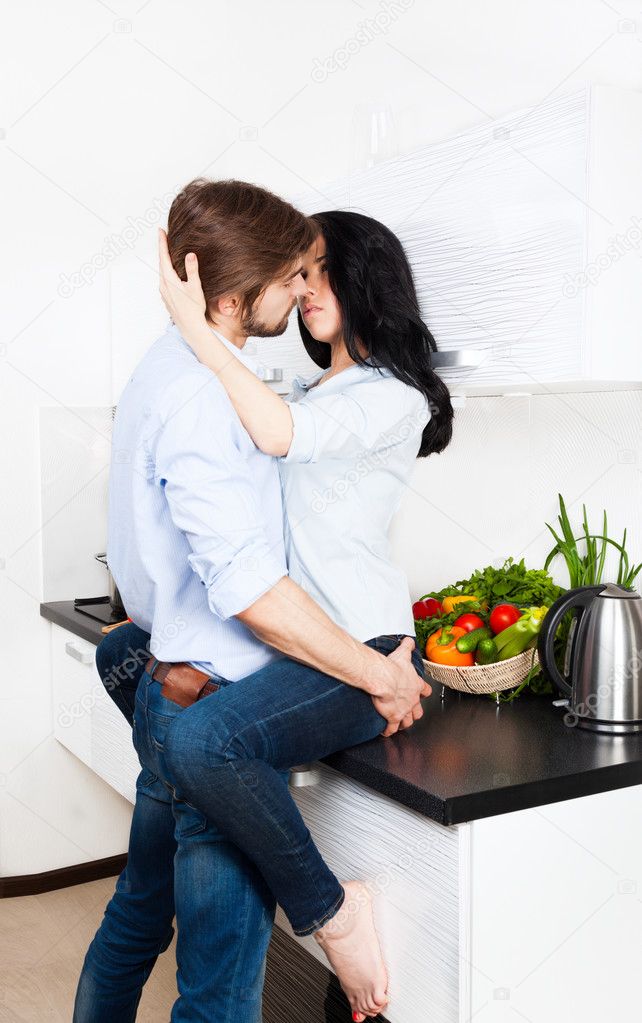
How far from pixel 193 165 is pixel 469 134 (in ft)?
4.62

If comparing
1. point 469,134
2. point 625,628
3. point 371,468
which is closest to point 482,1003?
point 625,628

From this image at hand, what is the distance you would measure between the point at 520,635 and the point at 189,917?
2.19ft

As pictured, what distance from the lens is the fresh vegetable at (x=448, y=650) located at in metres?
1.61

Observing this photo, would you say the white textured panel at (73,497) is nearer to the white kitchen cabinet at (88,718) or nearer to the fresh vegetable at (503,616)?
the white kitchen cabinet at (88,718)

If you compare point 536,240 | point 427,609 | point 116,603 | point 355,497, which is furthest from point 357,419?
point 116,603

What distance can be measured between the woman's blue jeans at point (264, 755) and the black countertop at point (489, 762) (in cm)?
9

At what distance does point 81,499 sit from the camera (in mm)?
2682

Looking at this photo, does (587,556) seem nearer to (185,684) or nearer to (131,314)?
(185,684)

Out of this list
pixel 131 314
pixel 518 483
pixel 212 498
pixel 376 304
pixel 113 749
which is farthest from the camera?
pixel 131 314

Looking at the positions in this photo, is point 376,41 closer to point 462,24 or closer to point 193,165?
point 462,24

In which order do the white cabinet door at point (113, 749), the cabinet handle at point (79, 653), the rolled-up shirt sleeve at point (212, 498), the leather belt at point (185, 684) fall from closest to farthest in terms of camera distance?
the rolled-up shirt sleeve at point (212, 498)
the leather belt at point (185, 684)
the white cabinet door at point (113, 749)
the cabinet handle at point (79, 653)

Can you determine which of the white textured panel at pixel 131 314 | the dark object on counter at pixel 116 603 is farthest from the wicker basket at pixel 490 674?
the white textured panel at pixel 131 314

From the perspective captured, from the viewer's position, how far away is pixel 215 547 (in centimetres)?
116

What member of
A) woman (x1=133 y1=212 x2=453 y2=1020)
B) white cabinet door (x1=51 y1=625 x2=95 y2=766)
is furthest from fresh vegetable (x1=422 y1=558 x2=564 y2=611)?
white cabinet door (x1=51 y1=625 x2=95 y2=766)
